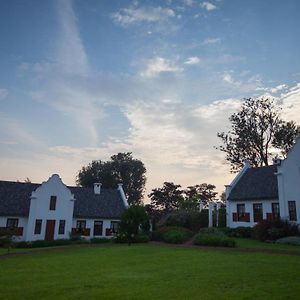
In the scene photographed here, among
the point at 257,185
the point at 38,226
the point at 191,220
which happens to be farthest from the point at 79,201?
the point at 257,185

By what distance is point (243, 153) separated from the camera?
1791 inches

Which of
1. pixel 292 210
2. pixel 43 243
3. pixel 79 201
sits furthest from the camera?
pixel 79 201

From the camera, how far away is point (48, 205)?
36.3 meters

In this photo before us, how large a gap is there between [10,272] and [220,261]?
9.57m

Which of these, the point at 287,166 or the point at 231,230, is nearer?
the point at 287,166

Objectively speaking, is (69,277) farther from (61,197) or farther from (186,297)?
(61,197)

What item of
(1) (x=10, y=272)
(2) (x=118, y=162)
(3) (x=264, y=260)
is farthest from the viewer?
(2) (x=118, y=162)

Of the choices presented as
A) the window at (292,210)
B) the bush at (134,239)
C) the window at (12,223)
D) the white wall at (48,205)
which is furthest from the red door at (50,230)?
the window at (292,210)

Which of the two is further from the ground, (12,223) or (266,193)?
(266,193)

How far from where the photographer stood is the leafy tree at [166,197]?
2098 inches

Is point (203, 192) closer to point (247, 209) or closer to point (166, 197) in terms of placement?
point (166, 197)

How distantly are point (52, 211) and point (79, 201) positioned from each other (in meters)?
4.59

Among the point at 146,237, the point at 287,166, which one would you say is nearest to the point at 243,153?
the point at 287,166

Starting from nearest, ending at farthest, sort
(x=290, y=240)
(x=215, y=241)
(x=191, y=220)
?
(x=215, y=241) → (x=290, y=240) → (x=191, y=220)
